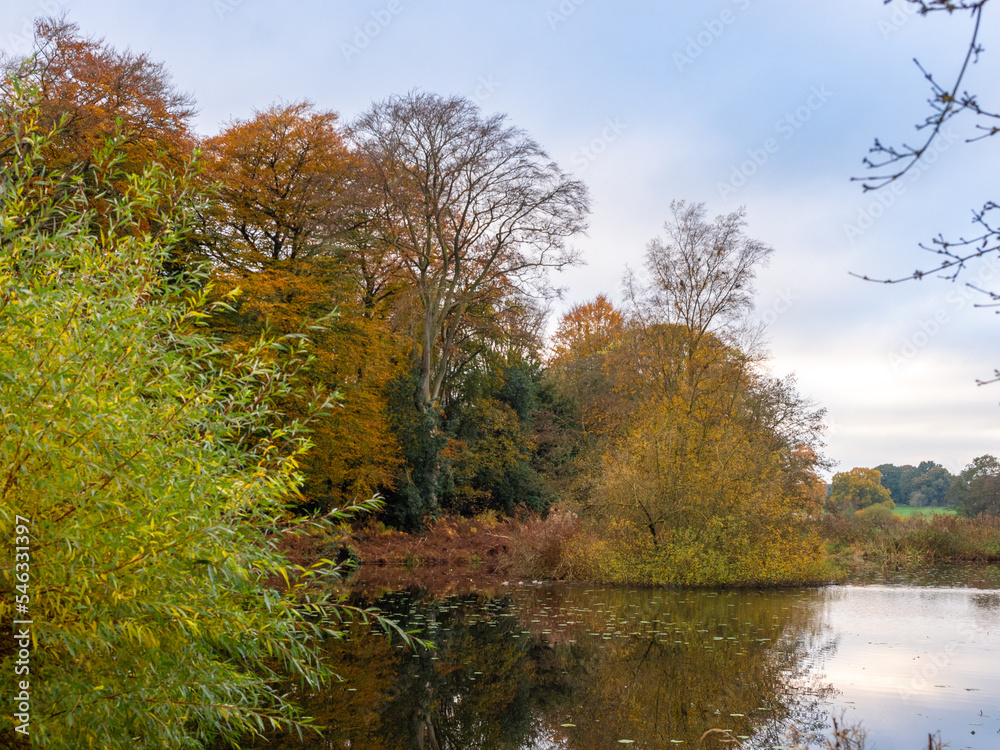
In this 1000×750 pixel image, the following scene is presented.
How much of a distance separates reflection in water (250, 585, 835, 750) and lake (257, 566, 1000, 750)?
2 centimetres

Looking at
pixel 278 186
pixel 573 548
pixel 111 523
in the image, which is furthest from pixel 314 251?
pixel 111 523

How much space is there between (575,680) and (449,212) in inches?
761

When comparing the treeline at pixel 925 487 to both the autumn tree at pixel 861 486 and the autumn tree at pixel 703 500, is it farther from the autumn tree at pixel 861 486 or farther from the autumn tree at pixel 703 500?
the autumn tree at pixel 703 500

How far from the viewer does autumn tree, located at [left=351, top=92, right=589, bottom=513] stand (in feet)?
78.8

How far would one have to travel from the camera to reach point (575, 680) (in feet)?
27.0

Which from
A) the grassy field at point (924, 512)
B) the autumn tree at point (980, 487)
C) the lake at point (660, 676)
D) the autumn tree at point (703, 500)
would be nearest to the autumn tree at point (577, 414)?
the autumn tree at point (703, 500)

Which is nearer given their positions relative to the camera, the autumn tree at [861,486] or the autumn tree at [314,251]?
the autumn tree at [314,251]

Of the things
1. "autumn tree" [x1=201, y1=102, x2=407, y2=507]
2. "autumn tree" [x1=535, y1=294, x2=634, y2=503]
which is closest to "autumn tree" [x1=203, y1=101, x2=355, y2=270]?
"autumn tree" [x1=201, y1=102, x2=407, y2=507]

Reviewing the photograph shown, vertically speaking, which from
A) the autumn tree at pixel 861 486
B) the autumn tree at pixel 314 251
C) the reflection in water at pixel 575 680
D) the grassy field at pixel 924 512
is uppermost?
the autumn tree at pixel 314 251

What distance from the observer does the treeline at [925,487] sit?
39625mm

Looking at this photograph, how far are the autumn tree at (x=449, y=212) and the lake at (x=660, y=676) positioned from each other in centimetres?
1268

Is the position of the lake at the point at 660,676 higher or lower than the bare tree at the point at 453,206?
lower

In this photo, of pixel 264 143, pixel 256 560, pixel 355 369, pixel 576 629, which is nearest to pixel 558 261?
pixel 355 369

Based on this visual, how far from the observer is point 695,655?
31.0 ft
